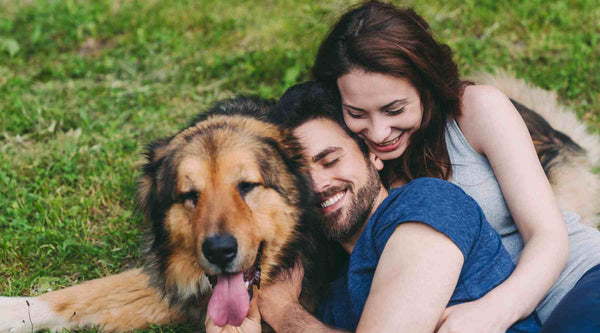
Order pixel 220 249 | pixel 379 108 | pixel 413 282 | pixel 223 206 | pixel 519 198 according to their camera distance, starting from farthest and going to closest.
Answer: pixel 379 108 → pixel 519 198 → pixel 223 206 → pixel 220 249 → pixel 413 282

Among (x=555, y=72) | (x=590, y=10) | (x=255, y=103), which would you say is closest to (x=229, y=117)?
(x=255, y=103)

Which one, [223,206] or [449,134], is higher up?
[449,134]

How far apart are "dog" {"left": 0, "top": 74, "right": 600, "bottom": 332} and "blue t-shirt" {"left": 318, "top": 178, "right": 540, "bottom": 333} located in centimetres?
50

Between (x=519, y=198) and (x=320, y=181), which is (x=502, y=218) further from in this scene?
(x=320, y=181)

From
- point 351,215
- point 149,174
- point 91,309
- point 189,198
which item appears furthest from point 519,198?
point 91,309

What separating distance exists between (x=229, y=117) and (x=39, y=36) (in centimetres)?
452

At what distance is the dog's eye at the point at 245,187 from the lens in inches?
112

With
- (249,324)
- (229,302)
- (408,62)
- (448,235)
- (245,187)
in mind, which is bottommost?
(249,324)

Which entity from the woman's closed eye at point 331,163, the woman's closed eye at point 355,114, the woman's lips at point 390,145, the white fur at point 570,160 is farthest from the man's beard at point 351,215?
the white fur at point 570,160

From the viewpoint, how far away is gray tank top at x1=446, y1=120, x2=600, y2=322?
289cm

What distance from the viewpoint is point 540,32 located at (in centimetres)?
600

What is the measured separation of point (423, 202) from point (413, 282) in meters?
0.38

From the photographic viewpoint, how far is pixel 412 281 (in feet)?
7.50

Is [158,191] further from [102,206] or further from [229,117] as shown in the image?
[102,206]
